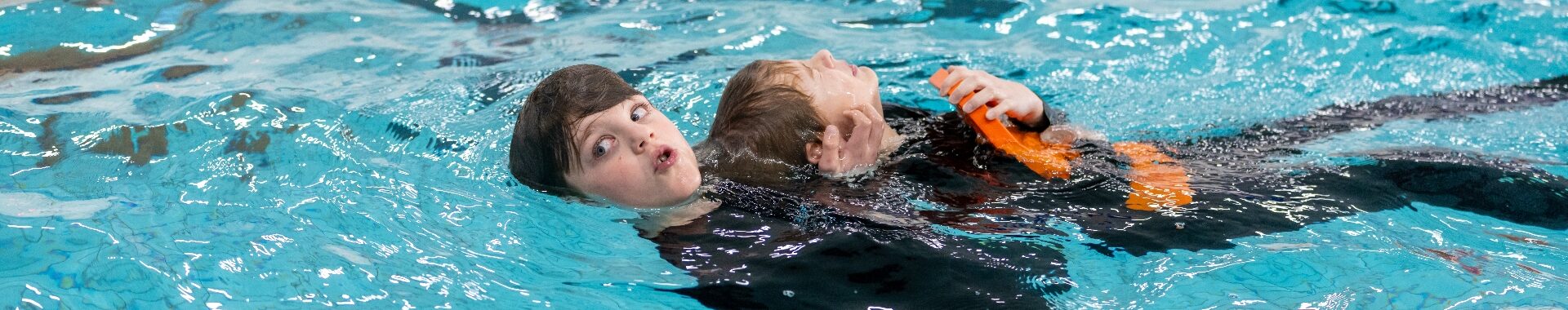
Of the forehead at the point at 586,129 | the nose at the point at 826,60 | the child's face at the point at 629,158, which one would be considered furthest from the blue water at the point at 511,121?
the nose at the point at 826,60

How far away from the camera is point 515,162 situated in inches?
120

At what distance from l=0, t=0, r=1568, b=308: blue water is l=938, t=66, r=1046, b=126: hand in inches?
20.0

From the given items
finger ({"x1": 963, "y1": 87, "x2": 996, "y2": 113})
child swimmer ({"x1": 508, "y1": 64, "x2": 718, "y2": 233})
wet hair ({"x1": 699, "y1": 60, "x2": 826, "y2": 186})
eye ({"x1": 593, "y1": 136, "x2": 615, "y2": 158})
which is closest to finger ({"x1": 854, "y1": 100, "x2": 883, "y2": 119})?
wet hair ({"x1": 699, "y1": 60, "x2": 826, "y2": 186})

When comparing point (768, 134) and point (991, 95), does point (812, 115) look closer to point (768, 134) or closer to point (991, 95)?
point (768, 134)

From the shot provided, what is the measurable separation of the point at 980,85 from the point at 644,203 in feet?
3.66

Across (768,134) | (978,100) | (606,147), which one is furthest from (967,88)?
(606,147)

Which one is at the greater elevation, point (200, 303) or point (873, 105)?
point (873, 105)

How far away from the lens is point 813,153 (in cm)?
317

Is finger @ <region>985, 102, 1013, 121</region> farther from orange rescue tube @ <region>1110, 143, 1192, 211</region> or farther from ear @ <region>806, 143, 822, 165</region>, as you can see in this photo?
ear @ <region>806, 143, 822, 165</region>

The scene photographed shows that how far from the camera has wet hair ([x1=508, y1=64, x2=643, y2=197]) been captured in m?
2.83

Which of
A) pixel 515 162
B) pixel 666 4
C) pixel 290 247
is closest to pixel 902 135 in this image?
pixel 515 162

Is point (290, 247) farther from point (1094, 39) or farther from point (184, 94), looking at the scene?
point (1094, 39)

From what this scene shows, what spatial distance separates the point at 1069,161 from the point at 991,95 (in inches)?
11.9

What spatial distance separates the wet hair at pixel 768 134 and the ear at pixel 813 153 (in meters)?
0.01
